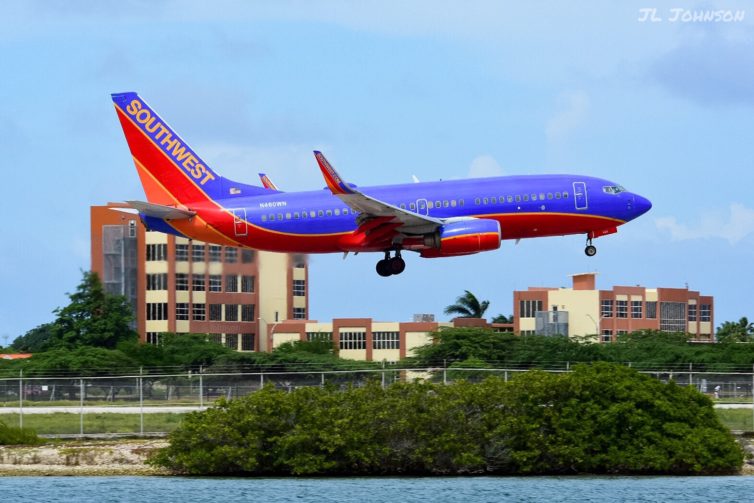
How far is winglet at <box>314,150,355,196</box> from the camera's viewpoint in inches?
2618

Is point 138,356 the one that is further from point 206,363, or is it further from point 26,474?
point 26,474

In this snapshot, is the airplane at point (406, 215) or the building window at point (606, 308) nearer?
the airplane at point (406, 215)

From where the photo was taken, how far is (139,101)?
262 ft

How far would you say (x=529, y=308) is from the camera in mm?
153375

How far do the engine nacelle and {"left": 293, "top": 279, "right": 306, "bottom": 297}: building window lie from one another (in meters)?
76.7

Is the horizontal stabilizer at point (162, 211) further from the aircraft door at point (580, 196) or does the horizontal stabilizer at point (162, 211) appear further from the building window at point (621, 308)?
the building window at point (621, 308)

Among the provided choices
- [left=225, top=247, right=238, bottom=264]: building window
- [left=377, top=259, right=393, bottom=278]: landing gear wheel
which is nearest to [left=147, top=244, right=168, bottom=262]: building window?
[left=225, top=247, right=238, bottom=264]: building window

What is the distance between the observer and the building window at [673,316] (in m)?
159

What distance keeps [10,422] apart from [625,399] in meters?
24.7

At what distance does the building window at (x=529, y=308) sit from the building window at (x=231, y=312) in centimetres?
2885

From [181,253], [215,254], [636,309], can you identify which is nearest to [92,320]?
[181,253]

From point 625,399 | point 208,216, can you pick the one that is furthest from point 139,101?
point 625,399

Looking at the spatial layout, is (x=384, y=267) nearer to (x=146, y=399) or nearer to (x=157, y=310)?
(x=146, y=399)

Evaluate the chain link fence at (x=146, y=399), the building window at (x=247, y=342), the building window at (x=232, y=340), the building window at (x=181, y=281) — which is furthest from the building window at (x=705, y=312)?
the chain link fence at (x=146, y=399)
